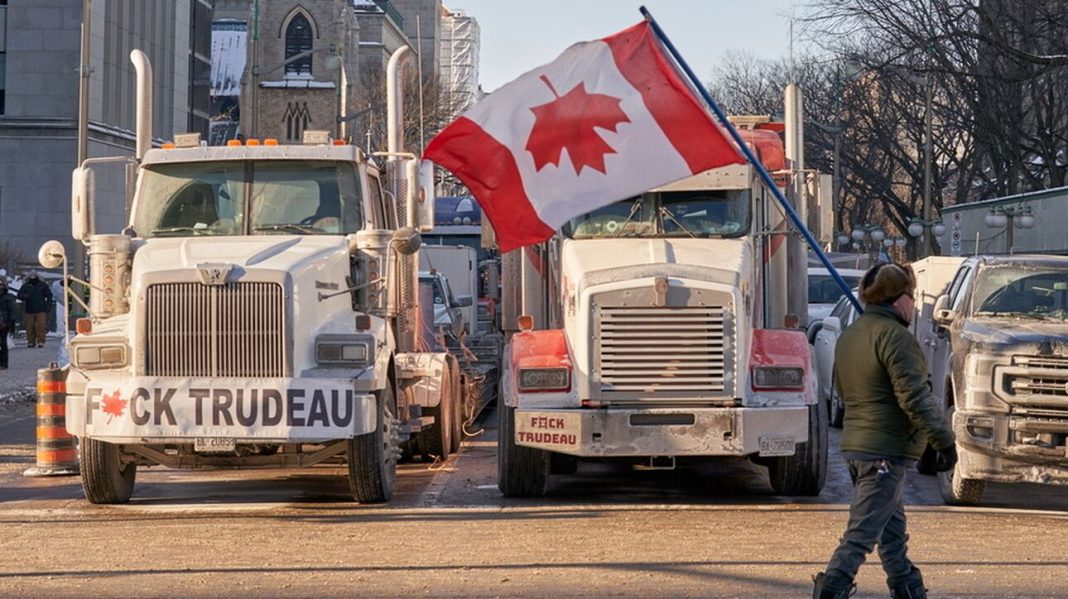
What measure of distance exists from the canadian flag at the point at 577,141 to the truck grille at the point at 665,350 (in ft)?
5.74

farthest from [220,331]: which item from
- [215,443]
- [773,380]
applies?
[773,380]

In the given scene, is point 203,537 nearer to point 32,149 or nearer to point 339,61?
point 339,61

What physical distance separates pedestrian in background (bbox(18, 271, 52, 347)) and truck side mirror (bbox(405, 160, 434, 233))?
1022 inches

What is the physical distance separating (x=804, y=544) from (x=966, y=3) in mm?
31848

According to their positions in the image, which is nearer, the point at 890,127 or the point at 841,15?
the point at 841,15

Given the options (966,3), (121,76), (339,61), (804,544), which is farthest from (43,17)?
(804,544)

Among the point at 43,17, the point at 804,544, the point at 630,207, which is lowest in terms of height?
the point at 804,544

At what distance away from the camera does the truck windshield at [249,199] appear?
50.6 feet

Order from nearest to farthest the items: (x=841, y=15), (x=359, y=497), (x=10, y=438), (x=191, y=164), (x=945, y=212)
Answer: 1. (x=359, y=497)
2. (x=191, y=164)
3. (x=10, y=438)
4. (x=841, y=15)
5. (x=945, y=212)

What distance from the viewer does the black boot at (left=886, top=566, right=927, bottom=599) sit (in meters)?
9.05

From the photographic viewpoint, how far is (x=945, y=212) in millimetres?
57625

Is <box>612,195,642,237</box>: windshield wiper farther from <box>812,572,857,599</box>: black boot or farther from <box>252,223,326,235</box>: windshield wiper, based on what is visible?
<box>812,572,857,599</box>: black boot

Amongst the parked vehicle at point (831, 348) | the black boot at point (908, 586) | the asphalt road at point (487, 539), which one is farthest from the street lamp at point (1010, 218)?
the black boot at point (908, 586)

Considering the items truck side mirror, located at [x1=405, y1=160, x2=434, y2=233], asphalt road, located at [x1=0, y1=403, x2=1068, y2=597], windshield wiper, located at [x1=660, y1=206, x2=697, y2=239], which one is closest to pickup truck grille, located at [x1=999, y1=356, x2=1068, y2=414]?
asphalt road, located at [x1=0, y1=403, x2=1068, y2=597]
